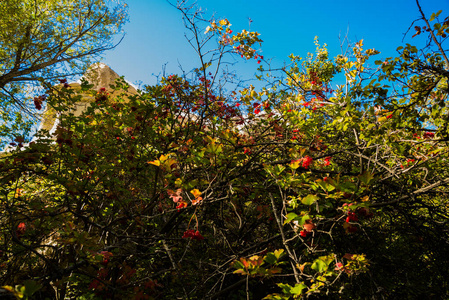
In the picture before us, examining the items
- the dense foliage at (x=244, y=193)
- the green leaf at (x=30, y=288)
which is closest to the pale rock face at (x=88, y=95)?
the dense foliage at (x=244, y=193)

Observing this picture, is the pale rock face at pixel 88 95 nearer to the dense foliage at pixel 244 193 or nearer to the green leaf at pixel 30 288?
the dense foliage at pixel 244 193

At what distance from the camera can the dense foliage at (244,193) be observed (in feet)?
6.22

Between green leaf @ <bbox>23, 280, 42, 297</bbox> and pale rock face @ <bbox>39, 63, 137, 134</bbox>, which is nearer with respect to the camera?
green leaf @ <bbox>23, 280, 42, 297</bbox>

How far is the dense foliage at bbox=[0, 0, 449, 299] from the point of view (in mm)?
1895

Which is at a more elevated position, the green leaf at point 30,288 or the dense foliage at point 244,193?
the dense foliage at point 244,193

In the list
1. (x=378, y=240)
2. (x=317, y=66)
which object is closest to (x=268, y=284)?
(x=378, y=240)

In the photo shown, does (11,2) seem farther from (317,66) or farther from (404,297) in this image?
(404,297)

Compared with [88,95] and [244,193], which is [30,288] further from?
[88,95]

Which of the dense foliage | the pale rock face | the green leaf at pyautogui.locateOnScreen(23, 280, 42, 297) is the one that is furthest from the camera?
the pale rock face

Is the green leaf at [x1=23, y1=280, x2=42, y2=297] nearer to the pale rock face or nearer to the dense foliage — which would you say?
the dense foliage

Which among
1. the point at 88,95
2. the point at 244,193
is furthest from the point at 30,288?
the point at 88,95

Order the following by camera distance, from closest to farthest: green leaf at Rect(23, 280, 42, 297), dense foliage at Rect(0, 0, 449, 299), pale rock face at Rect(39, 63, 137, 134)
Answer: green leaf at Rect(23, 280, 42, 297)
dense foliage at Rect(0, 0, 449, 299)
pale rock face at Rect(39, 63, 137, 134)

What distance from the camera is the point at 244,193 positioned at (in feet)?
10.1

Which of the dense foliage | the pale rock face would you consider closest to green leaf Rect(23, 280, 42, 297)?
the dense foliage
